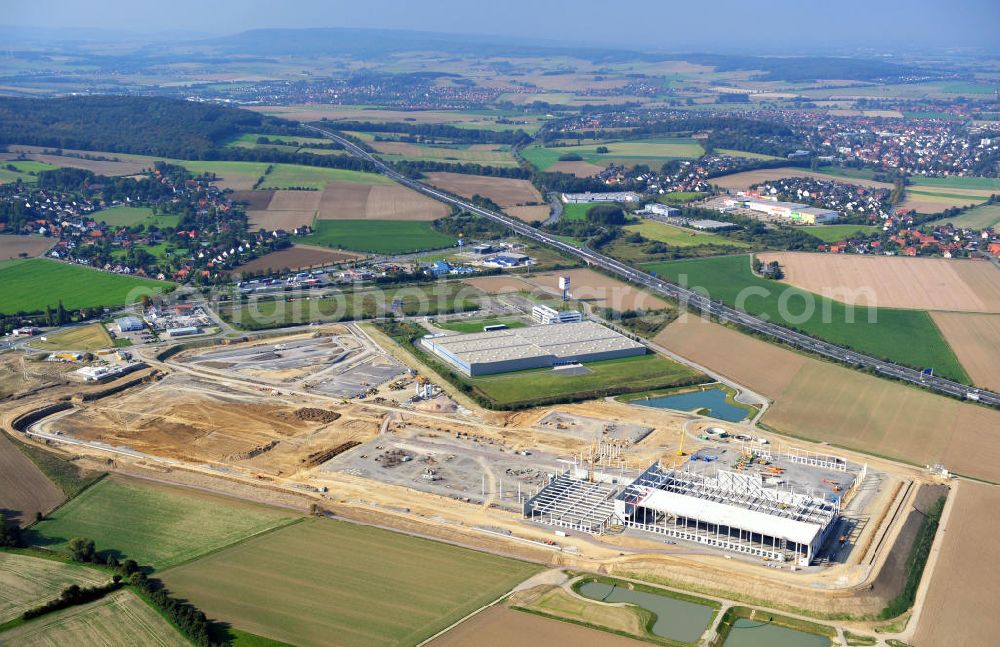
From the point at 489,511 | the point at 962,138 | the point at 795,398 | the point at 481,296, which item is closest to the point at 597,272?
the point at 481,296

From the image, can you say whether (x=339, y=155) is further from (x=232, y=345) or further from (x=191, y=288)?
(x=232, y=345)

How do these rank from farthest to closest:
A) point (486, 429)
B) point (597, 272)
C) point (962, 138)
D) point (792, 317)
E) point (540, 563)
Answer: point (962, 138), point (597, 272), point (792, 317), point (486, 429), point (540, 563)

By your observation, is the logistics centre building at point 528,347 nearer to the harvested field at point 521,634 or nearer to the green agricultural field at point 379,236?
the harvested field at point 521,634

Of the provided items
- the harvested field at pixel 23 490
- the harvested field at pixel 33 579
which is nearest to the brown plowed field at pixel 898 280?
the harvested field at pixel 23 490

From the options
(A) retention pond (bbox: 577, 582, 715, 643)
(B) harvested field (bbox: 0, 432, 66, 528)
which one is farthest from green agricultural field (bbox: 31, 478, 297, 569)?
(A) retention pond (bbox: 577, 582, 715, 643)

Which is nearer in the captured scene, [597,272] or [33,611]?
[33,611]

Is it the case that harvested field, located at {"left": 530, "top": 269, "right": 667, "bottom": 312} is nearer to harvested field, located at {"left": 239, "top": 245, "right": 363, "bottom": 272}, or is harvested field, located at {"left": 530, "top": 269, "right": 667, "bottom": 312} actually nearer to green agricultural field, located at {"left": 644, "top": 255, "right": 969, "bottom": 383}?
green agricultural field, located at {"left": 644, "top": 255, "right": 969, "bottom": 383}

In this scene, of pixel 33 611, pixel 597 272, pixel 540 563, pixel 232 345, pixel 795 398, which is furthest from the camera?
pixel 597 272
